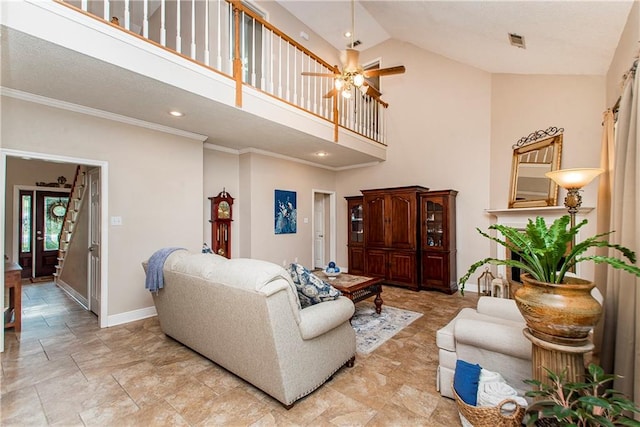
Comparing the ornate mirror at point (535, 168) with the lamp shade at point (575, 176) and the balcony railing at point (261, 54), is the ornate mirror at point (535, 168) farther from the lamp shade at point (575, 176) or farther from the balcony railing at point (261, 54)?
the balcony railing at point (261, 54)

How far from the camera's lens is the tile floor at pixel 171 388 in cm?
191

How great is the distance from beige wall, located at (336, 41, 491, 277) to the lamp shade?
2566mm

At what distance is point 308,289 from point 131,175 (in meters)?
2.99

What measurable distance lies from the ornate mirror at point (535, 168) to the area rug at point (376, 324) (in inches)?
100

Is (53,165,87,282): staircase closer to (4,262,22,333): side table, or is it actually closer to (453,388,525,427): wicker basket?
(4,262,22,333): side table

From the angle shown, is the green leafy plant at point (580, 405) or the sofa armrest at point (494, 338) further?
the sofa armrest at point (494, 338)

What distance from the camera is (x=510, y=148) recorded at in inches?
187

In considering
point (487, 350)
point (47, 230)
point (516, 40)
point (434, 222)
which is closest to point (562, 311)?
point (487, 350)

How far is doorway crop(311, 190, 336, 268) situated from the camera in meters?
7.14

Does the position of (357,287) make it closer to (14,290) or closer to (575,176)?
(575,176)

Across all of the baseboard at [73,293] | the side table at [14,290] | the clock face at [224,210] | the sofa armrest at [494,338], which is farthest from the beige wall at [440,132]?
the side table at [14,290]

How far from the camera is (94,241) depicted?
3.84m

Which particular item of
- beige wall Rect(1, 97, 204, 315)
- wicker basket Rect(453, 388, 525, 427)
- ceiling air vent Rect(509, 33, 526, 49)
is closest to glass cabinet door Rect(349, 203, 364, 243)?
beige wall Rect(1, 97, 204, 315)

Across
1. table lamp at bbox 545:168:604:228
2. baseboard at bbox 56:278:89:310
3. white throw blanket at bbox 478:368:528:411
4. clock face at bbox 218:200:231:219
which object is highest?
table lamp at bbox 545:168:604:228
